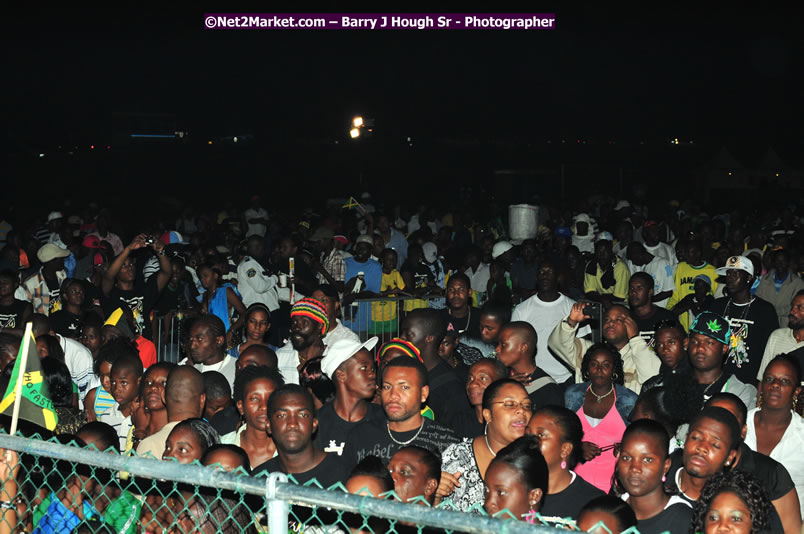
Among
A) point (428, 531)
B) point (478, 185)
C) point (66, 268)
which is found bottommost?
point (428, 531)

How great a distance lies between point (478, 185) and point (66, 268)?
991 inches

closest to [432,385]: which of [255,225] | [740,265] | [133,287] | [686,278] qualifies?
[740,265]

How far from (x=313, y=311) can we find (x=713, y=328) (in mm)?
3058

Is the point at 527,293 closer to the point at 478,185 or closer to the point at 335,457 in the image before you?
the point at 335,457

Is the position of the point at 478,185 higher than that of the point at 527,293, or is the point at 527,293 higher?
the point at 478,185

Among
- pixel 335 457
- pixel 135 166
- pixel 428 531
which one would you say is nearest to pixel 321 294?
pixel 335 457

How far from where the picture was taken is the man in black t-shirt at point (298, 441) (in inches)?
197

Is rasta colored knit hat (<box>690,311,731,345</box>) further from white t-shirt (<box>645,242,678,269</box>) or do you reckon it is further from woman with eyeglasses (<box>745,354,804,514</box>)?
white t-shirt (<box>645,242,678,269</box>)

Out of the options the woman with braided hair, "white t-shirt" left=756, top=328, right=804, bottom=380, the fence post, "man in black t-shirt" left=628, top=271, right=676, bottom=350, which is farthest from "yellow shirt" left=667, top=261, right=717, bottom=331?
the fence post

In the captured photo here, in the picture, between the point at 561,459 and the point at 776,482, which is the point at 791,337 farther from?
the point at 561,459

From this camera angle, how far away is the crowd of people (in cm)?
453

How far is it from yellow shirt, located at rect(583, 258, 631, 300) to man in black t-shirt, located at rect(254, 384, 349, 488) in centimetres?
660

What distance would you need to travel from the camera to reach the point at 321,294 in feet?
27.1

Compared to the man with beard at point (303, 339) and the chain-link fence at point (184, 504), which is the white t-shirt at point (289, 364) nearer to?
the man with beard at point (303, 339)
